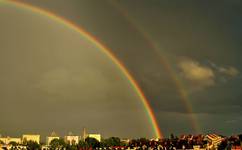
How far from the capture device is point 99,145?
5714 inches

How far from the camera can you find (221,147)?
108m

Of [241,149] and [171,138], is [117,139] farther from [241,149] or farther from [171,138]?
[241,149]

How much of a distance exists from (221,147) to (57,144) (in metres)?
72.5

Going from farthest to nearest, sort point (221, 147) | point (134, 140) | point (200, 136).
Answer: point (134, 140)
point (200, 136)
point (221, 147)

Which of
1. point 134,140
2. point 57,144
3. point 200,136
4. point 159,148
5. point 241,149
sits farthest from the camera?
point 57,144

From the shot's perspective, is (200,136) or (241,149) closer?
(241,149)

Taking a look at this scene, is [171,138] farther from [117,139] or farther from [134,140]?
[117,139]

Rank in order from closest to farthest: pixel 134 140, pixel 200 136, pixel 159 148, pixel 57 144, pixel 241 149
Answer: pixel 241 149
pixel 159 148
pixel 200 136
pixel 134 140
pixel 57 144

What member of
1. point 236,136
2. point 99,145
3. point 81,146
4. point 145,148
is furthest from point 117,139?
point 236,136

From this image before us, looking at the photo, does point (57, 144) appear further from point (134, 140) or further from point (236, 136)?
point (236, 136)

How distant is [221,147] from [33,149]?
231 feet

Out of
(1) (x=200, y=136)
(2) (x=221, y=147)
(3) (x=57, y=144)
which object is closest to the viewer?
(2) (x=221, y=147)

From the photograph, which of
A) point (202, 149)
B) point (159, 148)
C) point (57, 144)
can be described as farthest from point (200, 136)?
point (57, 144)

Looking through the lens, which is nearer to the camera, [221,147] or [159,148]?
[221,147]
